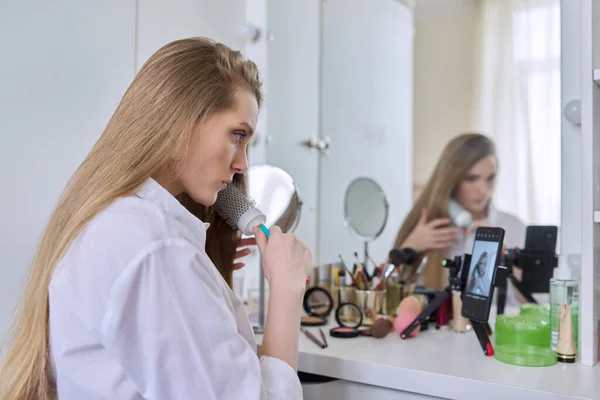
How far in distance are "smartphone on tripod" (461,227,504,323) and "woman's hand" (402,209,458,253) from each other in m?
0.37

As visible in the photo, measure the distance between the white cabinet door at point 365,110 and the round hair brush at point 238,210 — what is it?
67 cm

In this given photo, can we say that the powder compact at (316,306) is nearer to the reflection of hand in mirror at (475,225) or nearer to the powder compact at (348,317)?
the powder compact at (348,317)

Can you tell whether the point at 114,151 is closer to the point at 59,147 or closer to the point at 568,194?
the point at 59,147

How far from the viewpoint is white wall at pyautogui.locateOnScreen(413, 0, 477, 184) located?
58.8 inches

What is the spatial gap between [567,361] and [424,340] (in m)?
0.28

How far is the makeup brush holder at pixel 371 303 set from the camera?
1.32 metres

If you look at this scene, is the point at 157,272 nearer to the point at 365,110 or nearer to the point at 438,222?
the point at 438,222

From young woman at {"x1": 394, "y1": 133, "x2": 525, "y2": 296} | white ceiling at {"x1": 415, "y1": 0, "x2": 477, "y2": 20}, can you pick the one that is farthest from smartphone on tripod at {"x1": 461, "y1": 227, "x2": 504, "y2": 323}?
white ceiling at {"x1": 415, "y1": 0, "x2": 477, "y2": 20}

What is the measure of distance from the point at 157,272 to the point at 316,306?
843mm

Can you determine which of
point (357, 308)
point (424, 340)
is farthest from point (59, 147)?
point (424, 340)

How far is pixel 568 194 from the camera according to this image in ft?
4.26

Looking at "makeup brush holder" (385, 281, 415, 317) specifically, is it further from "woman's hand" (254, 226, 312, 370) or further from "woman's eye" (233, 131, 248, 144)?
"woman's eye" (233, 131, 248, 144)

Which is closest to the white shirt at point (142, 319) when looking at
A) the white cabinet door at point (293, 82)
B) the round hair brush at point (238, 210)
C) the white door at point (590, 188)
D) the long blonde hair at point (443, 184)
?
the round hair brush at point (238, 210)

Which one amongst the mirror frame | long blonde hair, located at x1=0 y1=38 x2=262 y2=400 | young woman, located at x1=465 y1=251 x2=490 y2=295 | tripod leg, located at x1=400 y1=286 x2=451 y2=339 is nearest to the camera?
long blonde hair, located at x1=0 y1=38 x2=262 y2=400
